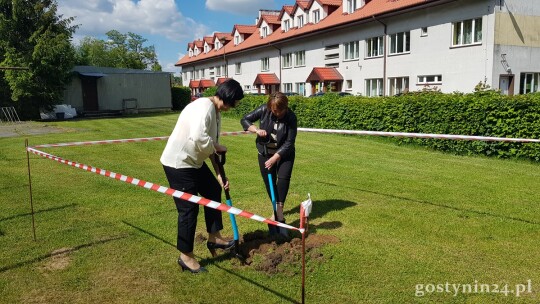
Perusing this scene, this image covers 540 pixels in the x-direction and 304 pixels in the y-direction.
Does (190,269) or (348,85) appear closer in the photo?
(190,269)

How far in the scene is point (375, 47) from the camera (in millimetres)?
29250

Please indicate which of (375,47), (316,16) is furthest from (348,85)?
(316,16)

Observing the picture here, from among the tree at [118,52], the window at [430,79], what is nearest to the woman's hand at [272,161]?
the window at [430,79]

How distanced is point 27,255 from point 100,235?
0.85m

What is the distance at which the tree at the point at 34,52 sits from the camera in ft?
88.2

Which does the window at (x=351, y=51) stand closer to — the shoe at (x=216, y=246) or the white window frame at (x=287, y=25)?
the white window frame at (x=287, y=25)

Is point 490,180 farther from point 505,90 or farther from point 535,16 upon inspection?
point 535,16

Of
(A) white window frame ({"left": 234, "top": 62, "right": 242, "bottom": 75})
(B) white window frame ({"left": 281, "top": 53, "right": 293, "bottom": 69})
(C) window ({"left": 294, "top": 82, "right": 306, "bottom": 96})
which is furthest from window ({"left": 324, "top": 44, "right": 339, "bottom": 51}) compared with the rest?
(A) white window frame ({"left": 234, "top": 62, "right": 242, "bottom": 75})

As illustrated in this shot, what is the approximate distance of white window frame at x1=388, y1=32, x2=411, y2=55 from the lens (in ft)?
87.6

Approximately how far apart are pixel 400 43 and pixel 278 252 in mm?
25454

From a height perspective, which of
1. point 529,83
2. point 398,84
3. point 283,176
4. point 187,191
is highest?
point 398,84

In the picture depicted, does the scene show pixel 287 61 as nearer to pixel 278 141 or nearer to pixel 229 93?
pixel 278 141

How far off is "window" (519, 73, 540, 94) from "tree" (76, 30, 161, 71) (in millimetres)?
74501
